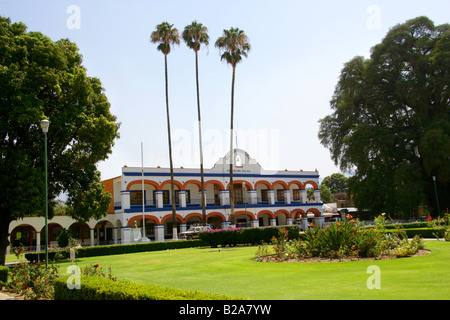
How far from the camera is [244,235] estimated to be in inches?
1018

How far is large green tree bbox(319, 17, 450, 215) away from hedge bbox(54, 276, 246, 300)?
106ft

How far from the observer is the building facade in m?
36.6

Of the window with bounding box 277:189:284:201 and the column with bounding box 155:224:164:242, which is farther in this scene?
the window with bounding box 277:189:284:201

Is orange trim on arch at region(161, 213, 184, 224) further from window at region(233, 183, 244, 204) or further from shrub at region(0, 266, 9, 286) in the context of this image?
shrub at region(0, 266, 9, 286)

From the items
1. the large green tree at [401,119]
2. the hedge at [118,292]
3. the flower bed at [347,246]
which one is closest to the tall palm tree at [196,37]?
the large green tree at [401,119]

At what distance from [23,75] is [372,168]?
31807 mm

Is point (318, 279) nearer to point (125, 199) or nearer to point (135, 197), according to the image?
point (125, 199)

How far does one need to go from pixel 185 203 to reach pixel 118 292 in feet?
112

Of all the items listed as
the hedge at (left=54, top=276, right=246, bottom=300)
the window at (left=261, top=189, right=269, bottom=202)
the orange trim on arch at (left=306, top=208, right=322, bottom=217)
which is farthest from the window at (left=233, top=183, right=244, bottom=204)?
the hedge at (left=54, top=276, right=246, bottom=300)

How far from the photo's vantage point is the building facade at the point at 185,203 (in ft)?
120

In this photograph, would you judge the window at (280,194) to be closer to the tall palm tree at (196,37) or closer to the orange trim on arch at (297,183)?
the orange trim on arch at (297,183)

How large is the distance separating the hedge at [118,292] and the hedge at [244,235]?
715 inches

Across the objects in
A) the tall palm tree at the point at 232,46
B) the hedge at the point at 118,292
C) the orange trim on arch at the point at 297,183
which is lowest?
the hedge at the point at 118,292
